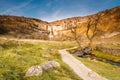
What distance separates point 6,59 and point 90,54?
52246mm

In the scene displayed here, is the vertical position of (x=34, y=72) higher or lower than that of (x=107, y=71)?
higher

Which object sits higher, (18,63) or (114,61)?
(18,63)

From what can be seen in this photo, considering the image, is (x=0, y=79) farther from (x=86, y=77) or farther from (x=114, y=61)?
(x=114, y=61)

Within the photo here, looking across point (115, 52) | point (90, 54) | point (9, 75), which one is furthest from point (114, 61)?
point (9, 75)

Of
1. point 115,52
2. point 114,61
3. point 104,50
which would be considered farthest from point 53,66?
point 104,50

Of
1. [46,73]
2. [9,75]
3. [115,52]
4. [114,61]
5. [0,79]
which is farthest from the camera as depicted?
[115,52]

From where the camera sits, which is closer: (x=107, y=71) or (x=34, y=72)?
(x=34, y=72)

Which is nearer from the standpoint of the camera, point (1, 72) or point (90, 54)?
point (1, 72)

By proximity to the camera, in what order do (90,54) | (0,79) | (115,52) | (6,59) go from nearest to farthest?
(0,79) < (6,59) < (115,52) < (90,54)

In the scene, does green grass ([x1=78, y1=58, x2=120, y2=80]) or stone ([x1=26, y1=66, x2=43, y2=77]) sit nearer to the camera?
stone ([x1=26, y1=66, x2=43, y2=77])

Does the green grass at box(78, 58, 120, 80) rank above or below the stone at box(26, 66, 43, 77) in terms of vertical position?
below

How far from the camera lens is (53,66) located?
3225 centimetres

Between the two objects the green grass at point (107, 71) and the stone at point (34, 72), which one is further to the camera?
the green grass at point (107, 71)

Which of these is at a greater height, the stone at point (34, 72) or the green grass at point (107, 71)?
the stone at point (34, 72)
